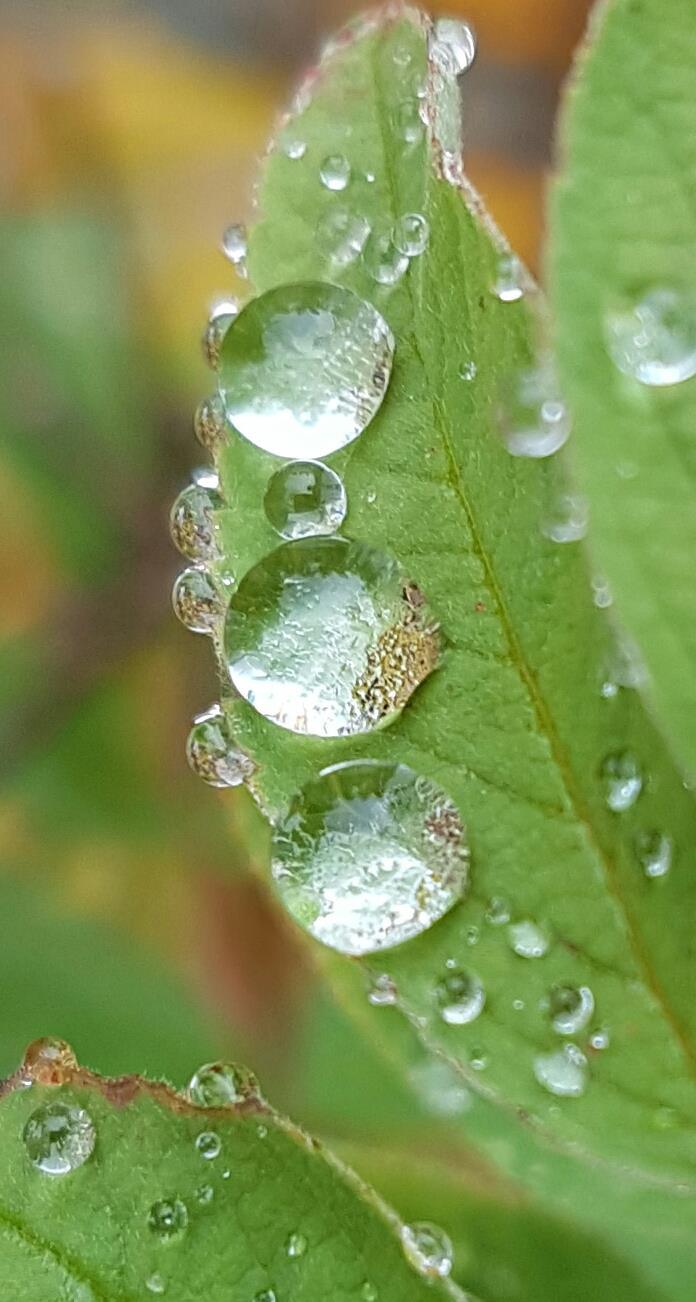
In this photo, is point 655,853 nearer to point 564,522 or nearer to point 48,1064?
point 564,522

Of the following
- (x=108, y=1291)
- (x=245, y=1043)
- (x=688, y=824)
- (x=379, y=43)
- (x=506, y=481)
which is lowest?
(x=245, y=1043)

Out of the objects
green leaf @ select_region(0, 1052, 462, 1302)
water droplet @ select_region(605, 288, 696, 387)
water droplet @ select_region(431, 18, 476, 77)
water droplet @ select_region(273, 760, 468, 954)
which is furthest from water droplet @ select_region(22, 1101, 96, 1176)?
water droplet @ select_region(431, 18, 476, 77)

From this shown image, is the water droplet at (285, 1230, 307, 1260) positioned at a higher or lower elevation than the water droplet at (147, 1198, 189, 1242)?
lower

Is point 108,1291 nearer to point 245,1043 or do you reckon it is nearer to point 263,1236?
point 263,1236

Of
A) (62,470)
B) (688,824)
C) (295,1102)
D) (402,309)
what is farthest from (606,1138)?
(62,470)

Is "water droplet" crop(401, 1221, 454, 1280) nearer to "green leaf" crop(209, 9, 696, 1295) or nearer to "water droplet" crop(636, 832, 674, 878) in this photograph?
"green leaf" crop(209, 9, 696, 1295)

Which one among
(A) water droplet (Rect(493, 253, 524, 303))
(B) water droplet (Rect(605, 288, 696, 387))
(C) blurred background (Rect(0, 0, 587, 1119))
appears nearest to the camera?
(B) water droplet (Rect(605, 288, 696, 387))
